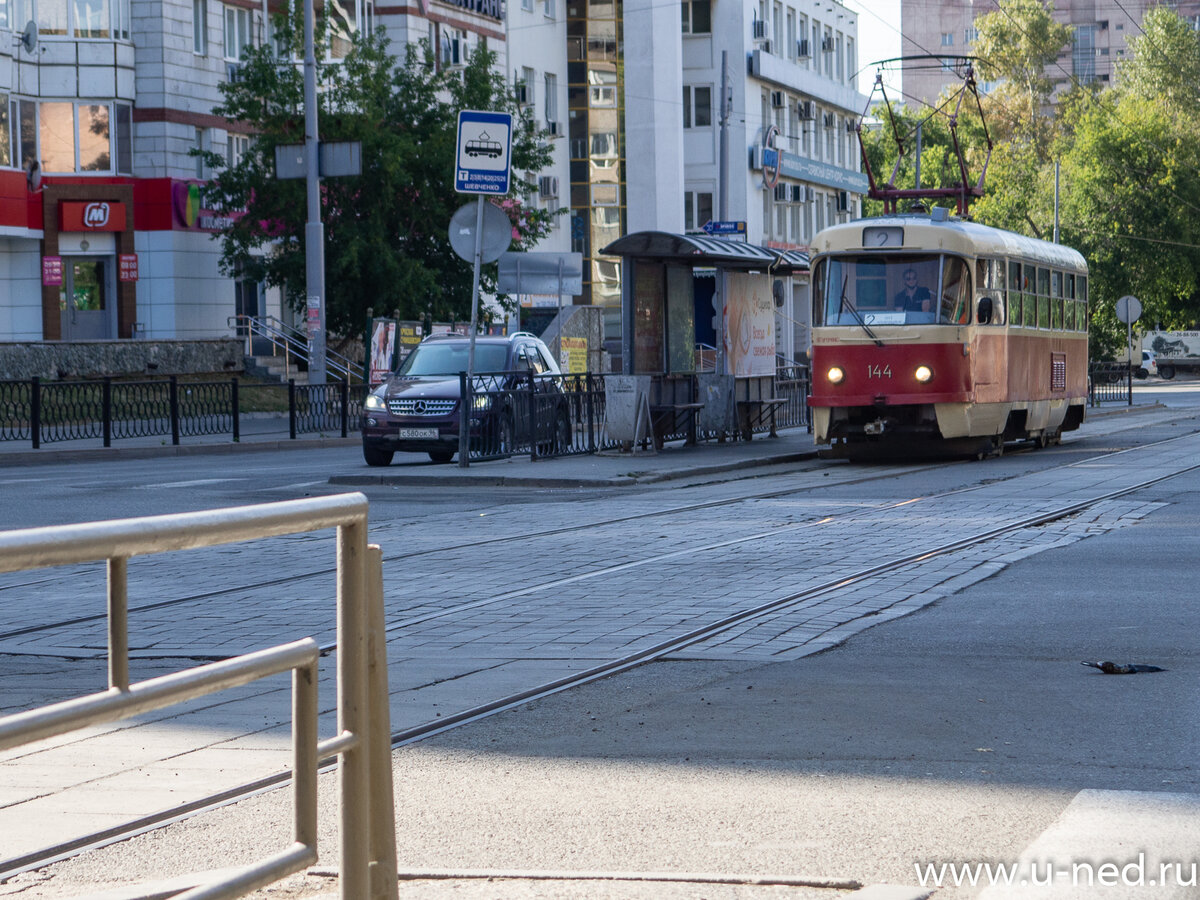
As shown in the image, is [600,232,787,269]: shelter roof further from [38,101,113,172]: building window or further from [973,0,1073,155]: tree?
[973,0,1073,155]: tree

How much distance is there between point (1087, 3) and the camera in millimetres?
151000

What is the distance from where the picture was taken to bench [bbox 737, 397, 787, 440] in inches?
1105

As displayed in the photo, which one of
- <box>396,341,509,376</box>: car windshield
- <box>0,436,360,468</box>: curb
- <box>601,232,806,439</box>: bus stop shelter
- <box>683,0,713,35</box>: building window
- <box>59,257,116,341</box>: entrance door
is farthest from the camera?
<box>683,0,713,35</box>: building window

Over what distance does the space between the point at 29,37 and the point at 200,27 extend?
4984 mm

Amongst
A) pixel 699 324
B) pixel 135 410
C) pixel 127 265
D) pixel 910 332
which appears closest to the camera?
pixel 910 332

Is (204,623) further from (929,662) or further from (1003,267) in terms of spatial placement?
(1003,267)

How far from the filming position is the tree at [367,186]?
138 ft

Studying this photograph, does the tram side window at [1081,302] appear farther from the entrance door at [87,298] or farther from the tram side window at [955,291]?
the entrance door at [87,298]

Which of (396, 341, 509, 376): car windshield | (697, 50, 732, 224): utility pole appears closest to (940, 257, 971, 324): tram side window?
(396, 341, 509, 376): car windshield

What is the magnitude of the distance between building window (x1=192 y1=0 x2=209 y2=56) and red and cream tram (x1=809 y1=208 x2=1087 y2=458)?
88.7 feet

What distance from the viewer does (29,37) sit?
143 ft

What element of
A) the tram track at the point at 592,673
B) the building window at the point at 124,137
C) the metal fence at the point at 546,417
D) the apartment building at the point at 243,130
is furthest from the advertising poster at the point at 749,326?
the building window at the point at 124,137

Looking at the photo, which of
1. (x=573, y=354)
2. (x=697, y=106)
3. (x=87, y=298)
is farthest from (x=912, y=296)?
(x=697, y=106)

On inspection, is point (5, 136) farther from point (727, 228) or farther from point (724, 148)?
point (727, 228)
